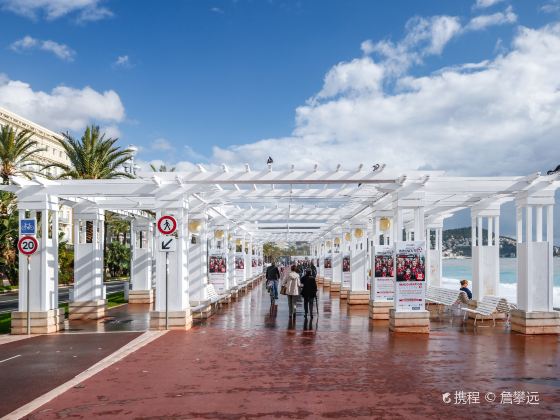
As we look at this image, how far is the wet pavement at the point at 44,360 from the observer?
288 inches

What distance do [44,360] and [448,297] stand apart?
12.0m

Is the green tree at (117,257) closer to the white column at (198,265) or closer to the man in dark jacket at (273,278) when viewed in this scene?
the man in dark jacket at (273,278)

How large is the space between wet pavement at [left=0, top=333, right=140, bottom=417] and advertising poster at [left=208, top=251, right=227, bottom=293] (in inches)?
313

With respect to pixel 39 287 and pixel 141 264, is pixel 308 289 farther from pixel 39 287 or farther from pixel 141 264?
pixel 141 264

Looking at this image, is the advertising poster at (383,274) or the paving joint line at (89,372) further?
the advertising poster at (383,274)

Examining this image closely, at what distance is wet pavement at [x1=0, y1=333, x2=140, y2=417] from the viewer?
24.0 feet

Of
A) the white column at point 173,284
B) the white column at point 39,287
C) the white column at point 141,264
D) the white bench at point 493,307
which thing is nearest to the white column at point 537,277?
the white bench at point 493,307

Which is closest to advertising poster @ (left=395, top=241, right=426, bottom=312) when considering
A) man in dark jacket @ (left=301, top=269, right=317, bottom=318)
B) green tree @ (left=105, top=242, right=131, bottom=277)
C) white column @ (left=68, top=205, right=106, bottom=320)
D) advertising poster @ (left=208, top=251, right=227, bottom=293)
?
man in dark jacket @ (left=301, top=269, right=317, bottom=318)

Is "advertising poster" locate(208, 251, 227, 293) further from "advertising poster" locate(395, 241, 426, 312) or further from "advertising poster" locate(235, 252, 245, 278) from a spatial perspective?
"advertising poster" locate(395, 241, 426, 312)

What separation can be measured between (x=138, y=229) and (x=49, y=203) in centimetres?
843

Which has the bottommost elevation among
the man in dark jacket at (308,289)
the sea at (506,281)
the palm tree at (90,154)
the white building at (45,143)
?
the sea at (506,281)

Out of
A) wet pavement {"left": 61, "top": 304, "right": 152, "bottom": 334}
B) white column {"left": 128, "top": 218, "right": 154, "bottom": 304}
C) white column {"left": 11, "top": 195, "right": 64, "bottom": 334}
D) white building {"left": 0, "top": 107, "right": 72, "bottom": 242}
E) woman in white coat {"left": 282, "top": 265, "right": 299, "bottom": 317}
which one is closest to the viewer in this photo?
white column {"left": 11, "top": 195, "right": 64, "bottom": 334}

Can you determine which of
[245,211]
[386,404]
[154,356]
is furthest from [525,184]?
[245,211]

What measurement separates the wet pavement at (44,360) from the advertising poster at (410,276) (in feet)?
20.6
